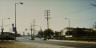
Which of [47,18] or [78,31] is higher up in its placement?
[47,18]

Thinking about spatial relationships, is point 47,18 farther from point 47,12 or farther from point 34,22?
point 34,22

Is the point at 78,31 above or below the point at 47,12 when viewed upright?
below

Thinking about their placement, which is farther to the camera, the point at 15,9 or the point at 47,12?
the point at 47,12

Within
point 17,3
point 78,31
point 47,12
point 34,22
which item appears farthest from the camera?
point 34,22

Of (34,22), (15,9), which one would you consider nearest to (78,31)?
(34,22)

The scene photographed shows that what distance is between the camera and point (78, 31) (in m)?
110

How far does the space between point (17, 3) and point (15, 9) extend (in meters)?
2.70

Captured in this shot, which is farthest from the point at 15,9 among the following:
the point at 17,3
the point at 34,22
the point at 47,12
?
the point at 34,22

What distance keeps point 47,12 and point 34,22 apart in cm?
3710

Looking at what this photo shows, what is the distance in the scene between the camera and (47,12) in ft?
313

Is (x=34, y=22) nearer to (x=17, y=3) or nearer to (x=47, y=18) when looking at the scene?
(x=47, y=18)

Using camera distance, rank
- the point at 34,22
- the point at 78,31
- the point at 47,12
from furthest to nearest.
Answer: the point at 34,22
the point at 78,31
the point at 47,12

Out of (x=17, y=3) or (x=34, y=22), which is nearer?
(x=17, y=3)

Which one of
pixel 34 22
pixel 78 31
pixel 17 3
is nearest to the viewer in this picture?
pixel 17 3
